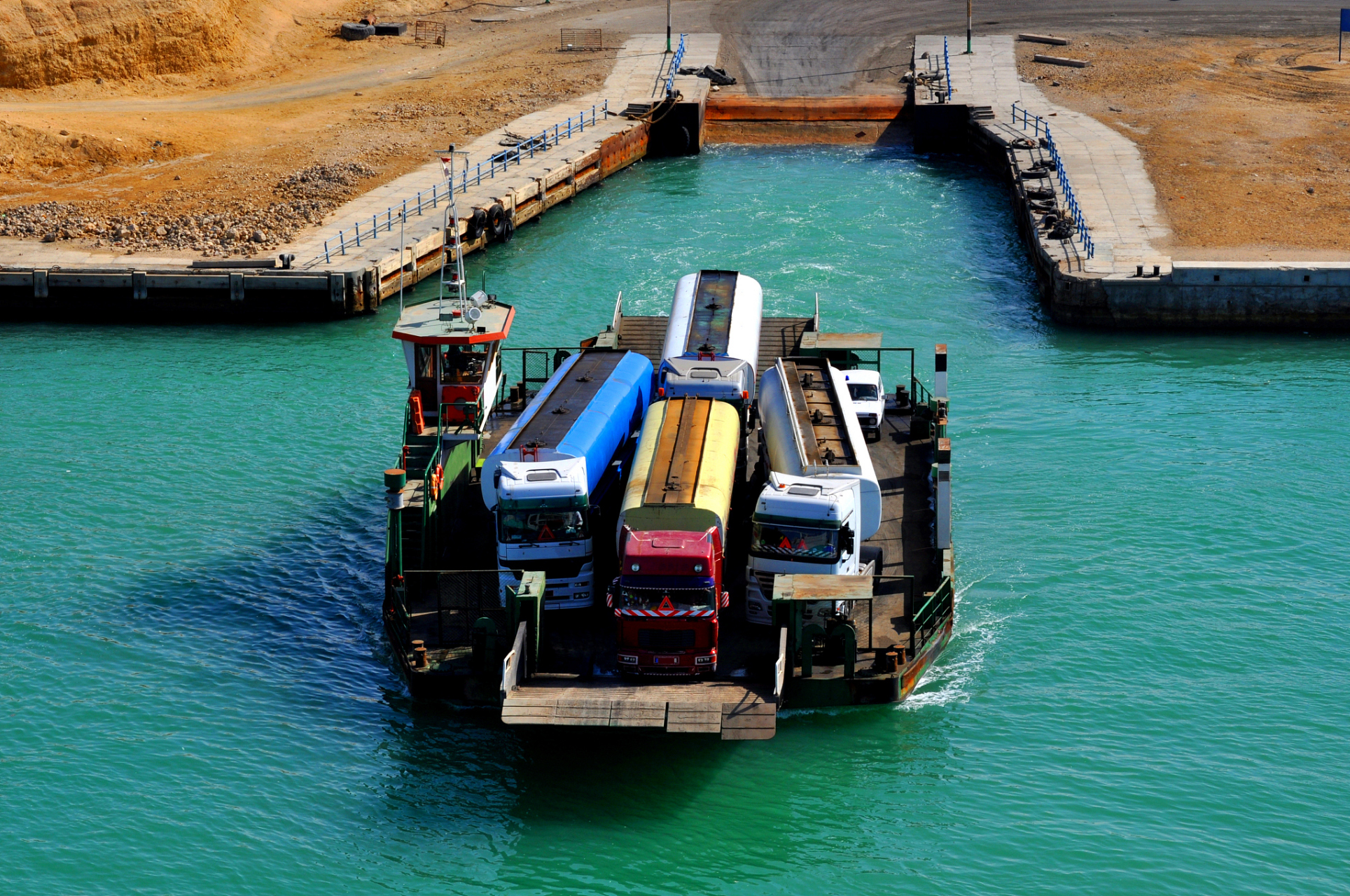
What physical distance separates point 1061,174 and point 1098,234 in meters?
7.07

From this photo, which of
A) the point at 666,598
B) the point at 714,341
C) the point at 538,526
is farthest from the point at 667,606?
the point at 714,341

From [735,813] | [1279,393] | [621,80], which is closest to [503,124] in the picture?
[621,80]

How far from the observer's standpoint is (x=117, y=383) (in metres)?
45.5

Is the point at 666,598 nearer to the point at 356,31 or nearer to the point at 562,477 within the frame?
the point at 562,477

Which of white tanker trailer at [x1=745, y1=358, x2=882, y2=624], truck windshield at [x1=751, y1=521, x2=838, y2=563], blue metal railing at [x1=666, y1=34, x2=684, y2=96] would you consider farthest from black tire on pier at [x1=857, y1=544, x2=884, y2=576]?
blue metal railing at [x1=666, y1=34, x2=684, y2=96]

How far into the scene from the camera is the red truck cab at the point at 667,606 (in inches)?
973

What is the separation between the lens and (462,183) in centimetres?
6144

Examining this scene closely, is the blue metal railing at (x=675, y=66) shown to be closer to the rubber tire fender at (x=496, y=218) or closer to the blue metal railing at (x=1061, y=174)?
the blue metal railing at (x=1061, y=174)

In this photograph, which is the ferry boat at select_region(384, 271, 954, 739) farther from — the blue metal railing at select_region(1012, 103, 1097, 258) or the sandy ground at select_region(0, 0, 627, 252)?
the sandy ground at select_region(0, 0, 627, 252)

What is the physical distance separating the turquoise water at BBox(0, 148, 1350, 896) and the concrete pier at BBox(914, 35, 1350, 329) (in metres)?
1.91

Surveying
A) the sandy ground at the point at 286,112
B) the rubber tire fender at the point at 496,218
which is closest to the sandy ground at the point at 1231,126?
the rubber tire fender at the point at 496,218

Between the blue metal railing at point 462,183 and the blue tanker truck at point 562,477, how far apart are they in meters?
18.2

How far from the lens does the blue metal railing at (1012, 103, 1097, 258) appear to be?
2108 inches

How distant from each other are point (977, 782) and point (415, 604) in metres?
10.8
